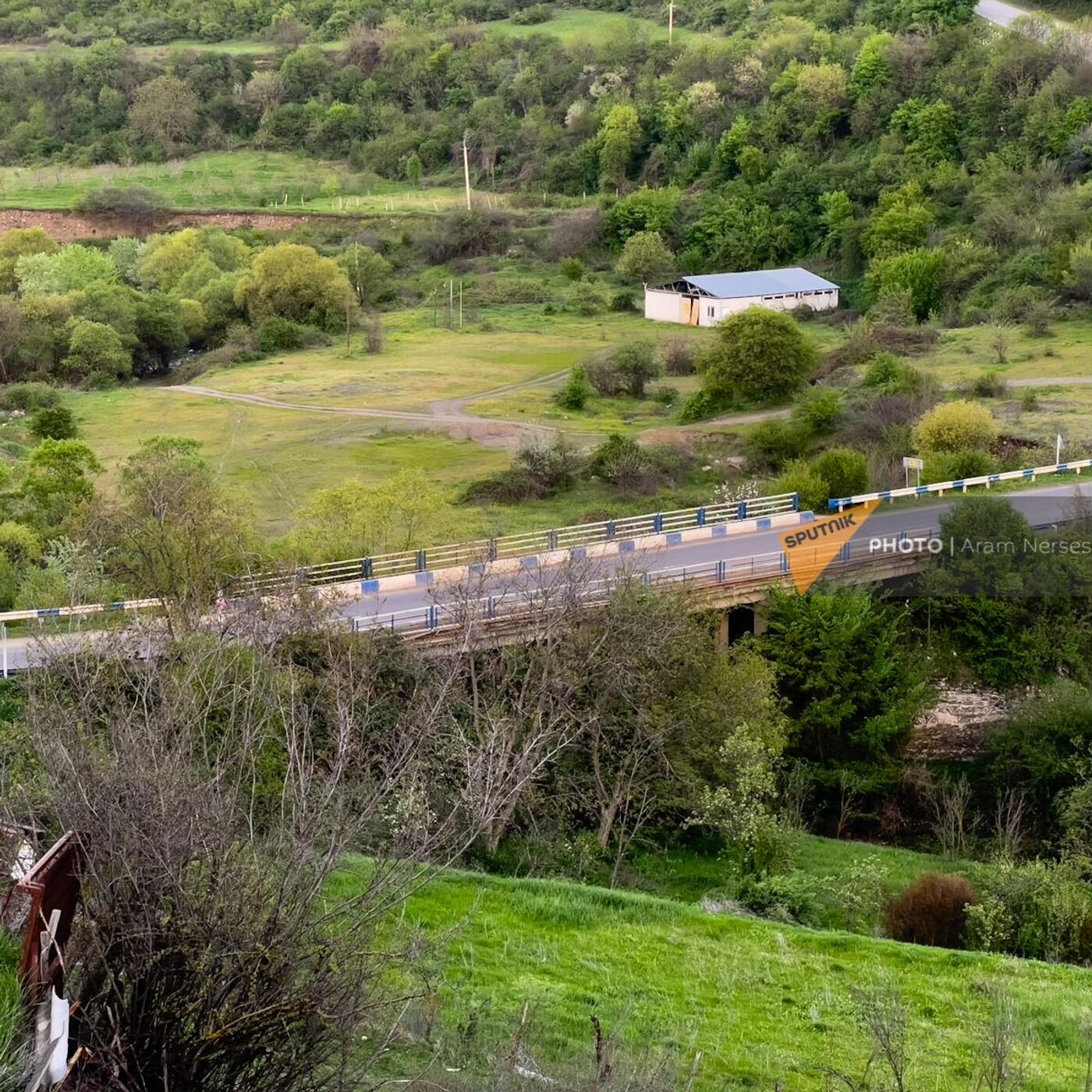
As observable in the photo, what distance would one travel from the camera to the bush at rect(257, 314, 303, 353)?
145 ft

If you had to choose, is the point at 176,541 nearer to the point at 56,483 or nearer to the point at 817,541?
the point at 56,483

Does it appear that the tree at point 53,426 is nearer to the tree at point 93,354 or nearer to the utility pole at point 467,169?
the tree at point 93,354

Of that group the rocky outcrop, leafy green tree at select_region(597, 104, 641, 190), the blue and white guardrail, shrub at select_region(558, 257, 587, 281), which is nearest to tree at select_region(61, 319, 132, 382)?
shrub at select_region(558, 257, 587, 281)

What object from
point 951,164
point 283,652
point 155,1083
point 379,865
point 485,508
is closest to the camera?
point 155,1083

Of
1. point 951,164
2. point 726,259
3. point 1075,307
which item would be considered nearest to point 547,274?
point 726,259

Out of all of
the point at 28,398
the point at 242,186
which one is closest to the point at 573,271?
the point at 28,398

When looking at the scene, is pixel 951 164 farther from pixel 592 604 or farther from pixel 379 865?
pixel 379 865

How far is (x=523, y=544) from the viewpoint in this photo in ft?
74.0

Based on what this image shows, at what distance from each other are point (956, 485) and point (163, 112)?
72.1m

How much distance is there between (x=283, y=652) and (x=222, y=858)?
29.1 ft

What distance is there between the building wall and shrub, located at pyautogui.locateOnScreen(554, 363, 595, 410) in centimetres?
1038

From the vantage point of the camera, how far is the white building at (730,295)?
4572 cm

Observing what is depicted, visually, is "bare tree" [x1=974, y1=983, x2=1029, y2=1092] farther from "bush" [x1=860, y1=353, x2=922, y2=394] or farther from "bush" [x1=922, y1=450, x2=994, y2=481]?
"bush" [x1=860, y1=353, x2=922, y2=394]

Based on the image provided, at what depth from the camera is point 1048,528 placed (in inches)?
803
